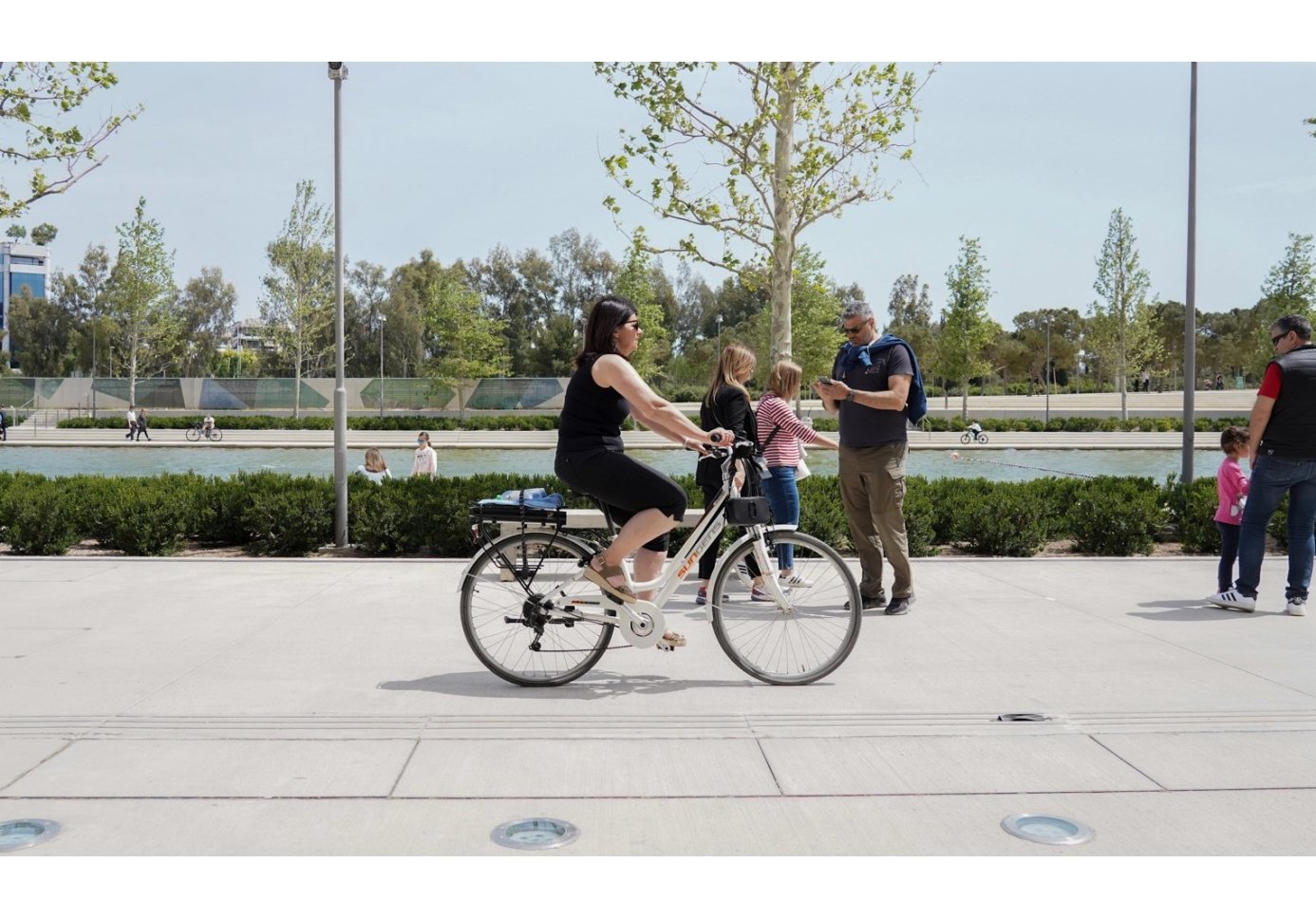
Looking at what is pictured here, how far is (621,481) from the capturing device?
5.29 metres

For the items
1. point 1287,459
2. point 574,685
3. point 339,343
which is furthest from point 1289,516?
point 339,343

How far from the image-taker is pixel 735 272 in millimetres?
14773

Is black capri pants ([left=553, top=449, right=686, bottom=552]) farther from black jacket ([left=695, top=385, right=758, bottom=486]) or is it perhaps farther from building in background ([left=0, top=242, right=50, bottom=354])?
building in background ([left=0, top=242, right=50, bottom=354])

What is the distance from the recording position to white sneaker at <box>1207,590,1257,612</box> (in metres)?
7.65

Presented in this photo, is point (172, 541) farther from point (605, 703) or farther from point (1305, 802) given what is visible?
point (1305, 802)

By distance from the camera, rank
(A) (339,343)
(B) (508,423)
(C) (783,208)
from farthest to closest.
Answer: (B) (508,423)
(C) (783,208)
(A) (339,343)

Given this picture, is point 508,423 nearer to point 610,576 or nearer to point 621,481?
point 610,576

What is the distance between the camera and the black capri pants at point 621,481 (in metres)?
5.28

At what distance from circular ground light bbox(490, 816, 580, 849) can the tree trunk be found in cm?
991

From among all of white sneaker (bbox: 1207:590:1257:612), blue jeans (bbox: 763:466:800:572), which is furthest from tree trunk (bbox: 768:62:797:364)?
white sneaker (bbox: 1207:590:1257:612)

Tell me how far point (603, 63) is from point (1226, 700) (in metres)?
11.0

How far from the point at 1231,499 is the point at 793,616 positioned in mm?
4356

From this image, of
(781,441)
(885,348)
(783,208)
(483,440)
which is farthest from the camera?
(483,440)

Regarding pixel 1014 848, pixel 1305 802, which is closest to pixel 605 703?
pixel 1014 848
